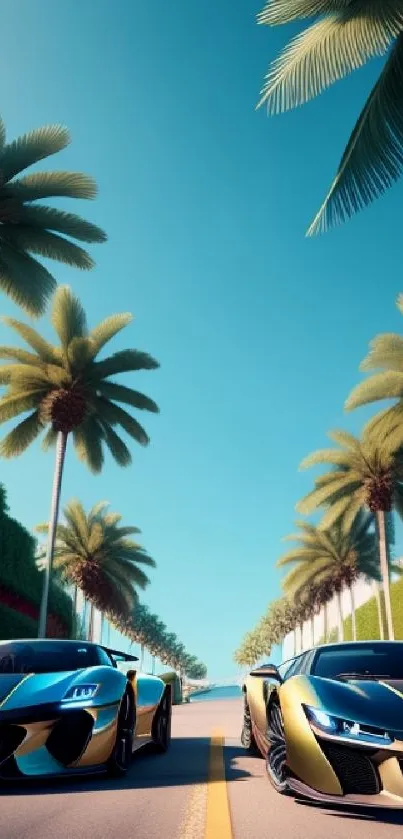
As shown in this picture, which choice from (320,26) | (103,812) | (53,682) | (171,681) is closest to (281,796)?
(103,812)

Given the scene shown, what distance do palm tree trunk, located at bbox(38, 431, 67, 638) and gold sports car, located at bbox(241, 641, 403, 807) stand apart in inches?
867

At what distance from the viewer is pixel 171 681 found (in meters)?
8.86

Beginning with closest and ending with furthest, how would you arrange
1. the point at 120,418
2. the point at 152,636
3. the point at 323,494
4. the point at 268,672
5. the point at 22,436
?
the point at 268,672 → the point at 22,436 → the point at 120,418 → the point at 323,494 → the point at 152,636

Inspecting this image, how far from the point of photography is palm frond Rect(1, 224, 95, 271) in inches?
747

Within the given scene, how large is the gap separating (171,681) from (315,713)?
16.3 feet

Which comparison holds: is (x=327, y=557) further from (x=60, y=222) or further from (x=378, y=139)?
(x=378, y=139)

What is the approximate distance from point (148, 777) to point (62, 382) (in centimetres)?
2245

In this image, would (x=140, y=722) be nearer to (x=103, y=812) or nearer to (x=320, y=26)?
(x=103, y=812)

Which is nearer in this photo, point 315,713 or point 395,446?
point 315,713

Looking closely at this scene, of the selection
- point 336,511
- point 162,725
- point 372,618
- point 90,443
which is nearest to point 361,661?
point 162,725

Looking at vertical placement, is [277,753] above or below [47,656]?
below

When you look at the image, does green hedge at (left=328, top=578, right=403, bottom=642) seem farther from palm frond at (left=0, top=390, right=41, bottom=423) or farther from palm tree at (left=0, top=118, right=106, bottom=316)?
palm tree at (left=0, top=118, right=106, bottom=316)

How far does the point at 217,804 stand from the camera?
15.1 ft

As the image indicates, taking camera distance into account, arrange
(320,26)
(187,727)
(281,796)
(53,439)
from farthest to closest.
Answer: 1. (53,439)
2. (187,727)
3. (320,26)
4. (281,796)
